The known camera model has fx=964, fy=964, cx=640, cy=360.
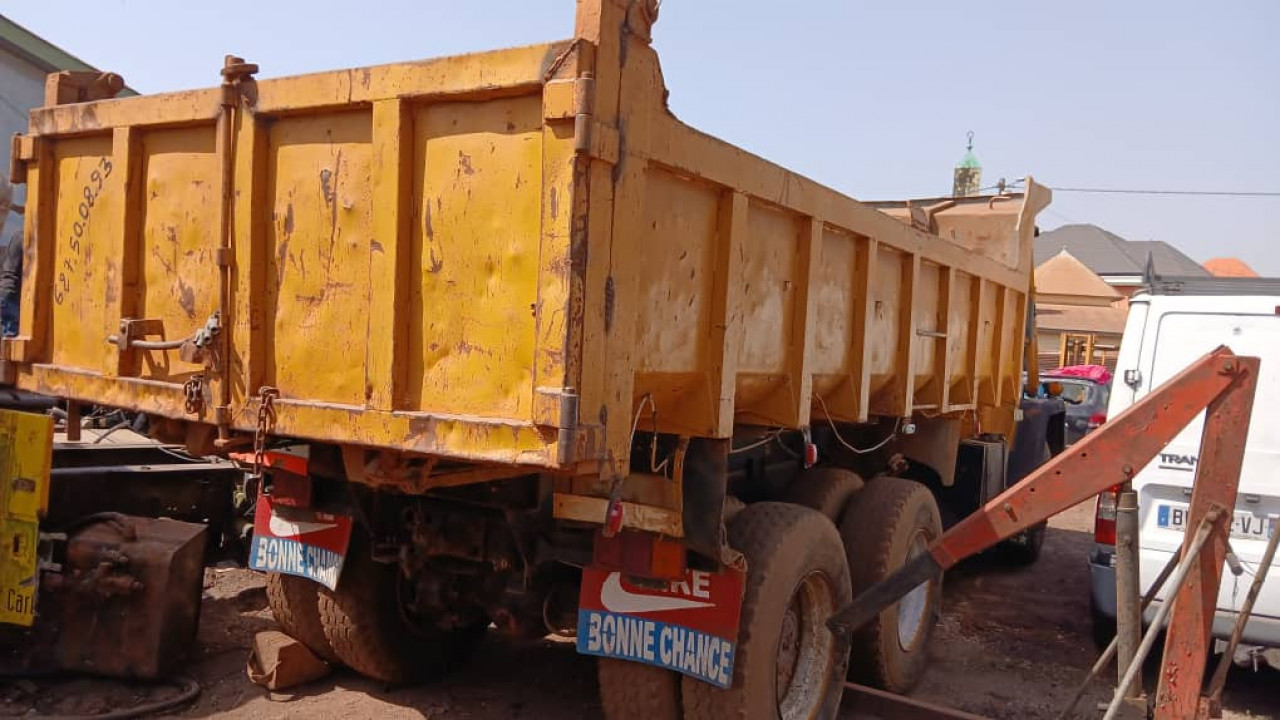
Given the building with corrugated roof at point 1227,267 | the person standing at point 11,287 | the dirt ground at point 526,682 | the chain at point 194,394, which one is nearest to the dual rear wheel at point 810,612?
the dirt ground at point 526,682

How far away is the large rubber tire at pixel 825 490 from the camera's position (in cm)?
509

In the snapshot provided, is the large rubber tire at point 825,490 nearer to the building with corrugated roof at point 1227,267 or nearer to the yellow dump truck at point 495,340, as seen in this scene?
the yellow dump truck at point 495,340

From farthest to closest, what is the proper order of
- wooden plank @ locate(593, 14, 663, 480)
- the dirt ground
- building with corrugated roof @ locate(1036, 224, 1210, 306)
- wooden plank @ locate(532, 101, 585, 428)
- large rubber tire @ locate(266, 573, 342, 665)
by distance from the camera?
building with corrugated roof @ locate(1036, 224, 1210, 306)
large rubber tire @ locate(266, 573, 342, 665)
the dirt ground
wooden plank @ locate(593, 14, 663, 480)
wooden plank @ locate(532, 101, 585, 428)

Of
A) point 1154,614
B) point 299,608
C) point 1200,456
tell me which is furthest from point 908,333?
point 299,608

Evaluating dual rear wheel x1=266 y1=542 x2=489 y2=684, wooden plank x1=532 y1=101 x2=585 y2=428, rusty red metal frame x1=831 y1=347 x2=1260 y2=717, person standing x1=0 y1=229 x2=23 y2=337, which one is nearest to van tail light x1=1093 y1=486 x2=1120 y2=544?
rusty red metal frame x1=831 y1=347 x2=1260 y2=717

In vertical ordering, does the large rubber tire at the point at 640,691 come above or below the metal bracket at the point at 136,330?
below

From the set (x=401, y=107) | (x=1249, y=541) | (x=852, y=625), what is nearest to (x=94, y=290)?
(x=401, y=107)

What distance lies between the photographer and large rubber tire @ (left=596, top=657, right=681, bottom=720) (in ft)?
11.9

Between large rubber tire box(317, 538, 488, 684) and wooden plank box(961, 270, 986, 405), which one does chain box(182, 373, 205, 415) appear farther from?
wooden plank box(961, 270, 986, 405)

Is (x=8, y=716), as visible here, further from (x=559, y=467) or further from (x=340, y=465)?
(x=559, y=467)

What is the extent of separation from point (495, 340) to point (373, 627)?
87.1 inches

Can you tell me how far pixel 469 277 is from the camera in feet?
9.84

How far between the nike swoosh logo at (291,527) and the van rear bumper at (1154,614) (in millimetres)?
3666

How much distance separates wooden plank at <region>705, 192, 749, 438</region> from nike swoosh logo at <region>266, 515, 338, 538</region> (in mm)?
1810
